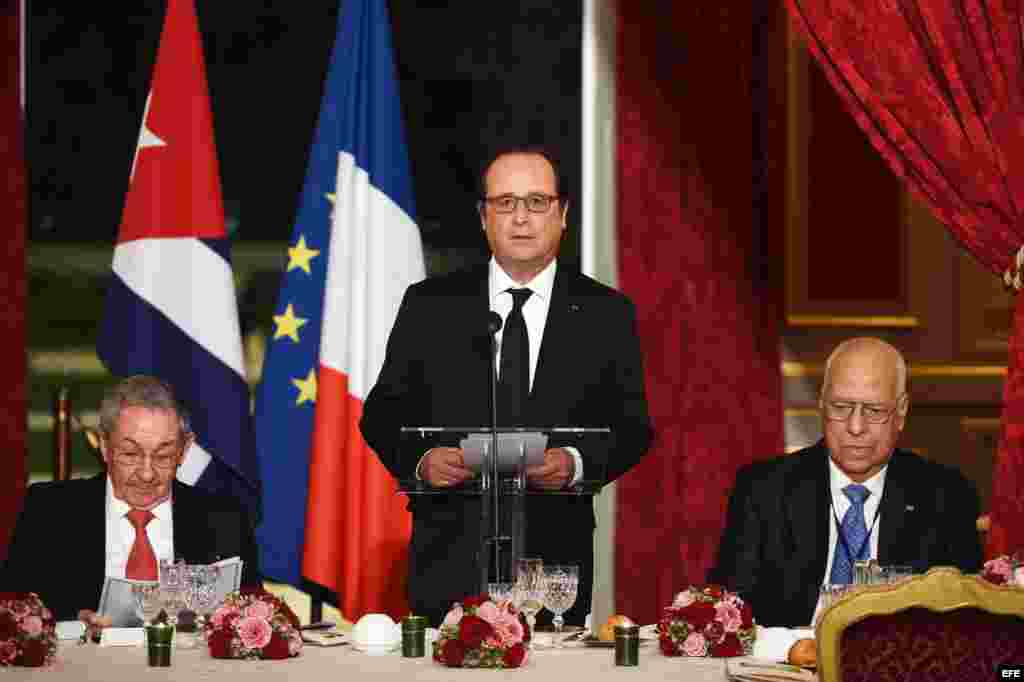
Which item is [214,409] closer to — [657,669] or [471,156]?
[471,156]

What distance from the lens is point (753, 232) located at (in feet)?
21.0

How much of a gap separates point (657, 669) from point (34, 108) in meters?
3.82

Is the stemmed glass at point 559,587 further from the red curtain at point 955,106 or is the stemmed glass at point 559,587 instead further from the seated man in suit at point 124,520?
the red curtain at point 955,106

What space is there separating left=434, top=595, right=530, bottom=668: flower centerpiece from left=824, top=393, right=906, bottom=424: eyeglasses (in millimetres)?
1106

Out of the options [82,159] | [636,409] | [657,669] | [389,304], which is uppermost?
[82,159]

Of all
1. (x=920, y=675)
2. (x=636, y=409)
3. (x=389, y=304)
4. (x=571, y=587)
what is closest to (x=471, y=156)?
(x=389, y=304)

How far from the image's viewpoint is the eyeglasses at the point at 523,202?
4.20 meters

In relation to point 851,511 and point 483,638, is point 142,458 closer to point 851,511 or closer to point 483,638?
point 483,638

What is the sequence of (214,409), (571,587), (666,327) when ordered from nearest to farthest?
(571,587), (214,409), (666,327)

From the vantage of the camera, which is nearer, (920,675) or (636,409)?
(920,675)

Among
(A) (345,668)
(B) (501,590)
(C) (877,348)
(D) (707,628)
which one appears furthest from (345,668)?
(C) (877,348)

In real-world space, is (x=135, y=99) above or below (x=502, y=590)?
above

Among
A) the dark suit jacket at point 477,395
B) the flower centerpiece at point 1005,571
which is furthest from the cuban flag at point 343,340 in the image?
the flower centerpiece at point 1005,571

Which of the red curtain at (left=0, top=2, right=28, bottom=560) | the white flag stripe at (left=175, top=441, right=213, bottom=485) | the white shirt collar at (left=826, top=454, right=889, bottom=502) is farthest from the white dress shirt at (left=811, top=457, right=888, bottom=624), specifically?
the red curtain at (left=0, top=2, right=28, bottom=560)
